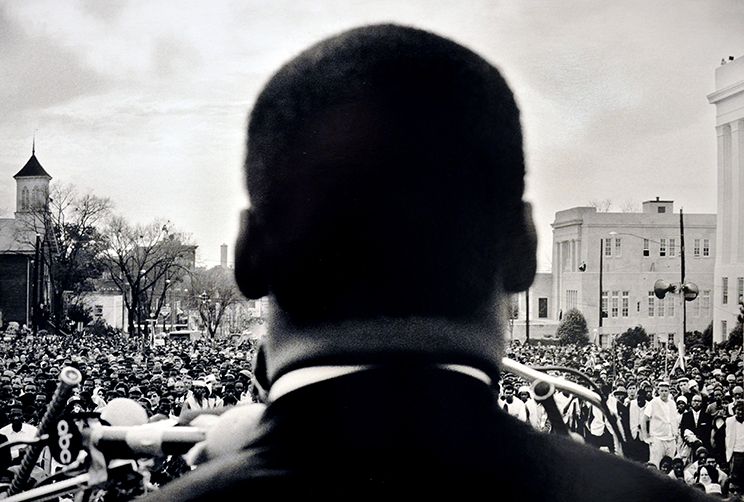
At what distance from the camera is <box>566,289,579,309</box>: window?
256cm

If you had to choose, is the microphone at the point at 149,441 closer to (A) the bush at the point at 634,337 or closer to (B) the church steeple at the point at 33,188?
(B) the church steeple at the point at 33,188

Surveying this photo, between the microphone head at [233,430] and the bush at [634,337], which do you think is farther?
the bush at [634,337]

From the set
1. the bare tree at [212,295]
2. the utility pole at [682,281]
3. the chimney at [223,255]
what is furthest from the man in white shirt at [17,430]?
the utility pole at [682,281]

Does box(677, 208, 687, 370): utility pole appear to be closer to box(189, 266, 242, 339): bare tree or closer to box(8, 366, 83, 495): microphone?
box(189, 266, 242, 339): bare tree

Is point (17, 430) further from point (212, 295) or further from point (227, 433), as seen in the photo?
point (227, 433)

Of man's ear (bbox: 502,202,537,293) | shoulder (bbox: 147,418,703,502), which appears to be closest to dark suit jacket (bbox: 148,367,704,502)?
shoulder (bbox: 147,418,703,502)

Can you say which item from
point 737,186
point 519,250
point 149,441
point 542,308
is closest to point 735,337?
point 737,186

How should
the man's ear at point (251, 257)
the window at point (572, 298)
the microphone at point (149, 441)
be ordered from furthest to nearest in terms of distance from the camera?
1. the window at point (572, 298)
2. the microphone at point (149, 441)
3. the man's ear at point (251, 257)

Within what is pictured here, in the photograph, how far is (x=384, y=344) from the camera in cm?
130

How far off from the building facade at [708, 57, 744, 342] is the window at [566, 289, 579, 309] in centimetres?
59

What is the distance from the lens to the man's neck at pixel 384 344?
4.20 feet

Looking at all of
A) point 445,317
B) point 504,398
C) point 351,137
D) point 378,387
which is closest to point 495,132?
point 351,137

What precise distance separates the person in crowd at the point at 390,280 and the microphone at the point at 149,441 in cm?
28

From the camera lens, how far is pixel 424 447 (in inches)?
52.7
